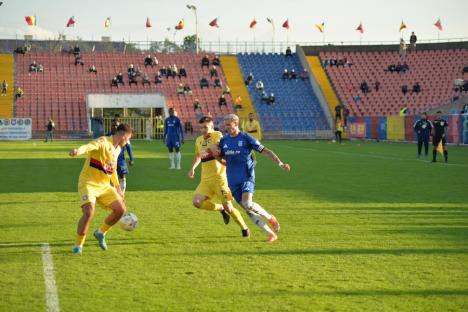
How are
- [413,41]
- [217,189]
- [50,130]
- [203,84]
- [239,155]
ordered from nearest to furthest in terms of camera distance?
[239,155] < [217,189] < [50,130] < [203,84] < [413,41]

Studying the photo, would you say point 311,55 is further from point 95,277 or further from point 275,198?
point 95,277

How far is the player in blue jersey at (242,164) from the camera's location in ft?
33.9

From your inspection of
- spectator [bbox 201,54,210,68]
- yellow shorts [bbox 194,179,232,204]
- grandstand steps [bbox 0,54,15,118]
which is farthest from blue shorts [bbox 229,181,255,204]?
spectator [bbox 201,54,210,68]

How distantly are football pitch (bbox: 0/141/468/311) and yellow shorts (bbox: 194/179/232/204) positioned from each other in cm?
59

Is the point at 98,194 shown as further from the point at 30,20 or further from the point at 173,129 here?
the point at 30,20

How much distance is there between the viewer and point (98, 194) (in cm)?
934

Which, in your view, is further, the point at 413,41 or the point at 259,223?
the point at 413,41

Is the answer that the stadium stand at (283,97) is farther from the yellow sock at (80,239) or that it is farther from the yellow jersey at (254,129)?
the yellow sock at (80,239)

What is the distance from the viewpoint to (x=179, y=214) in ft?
43.7

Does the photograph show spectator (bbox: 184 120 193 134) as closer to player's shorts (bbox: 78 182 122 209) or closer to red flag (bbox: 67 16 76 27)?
red flag (bbox: 67 16 76 27)

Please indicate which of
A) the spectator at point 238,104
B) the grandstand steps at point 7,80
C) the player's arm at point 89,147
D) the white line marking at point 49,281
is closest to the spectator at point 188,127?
the spectator at point 238,104

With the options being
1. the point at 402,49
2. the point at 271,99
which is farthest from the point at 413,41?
the point at 271,99

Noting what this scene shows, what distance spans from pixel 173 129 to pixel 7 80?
147 ft

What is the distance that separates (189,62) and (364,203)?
2307 inches
